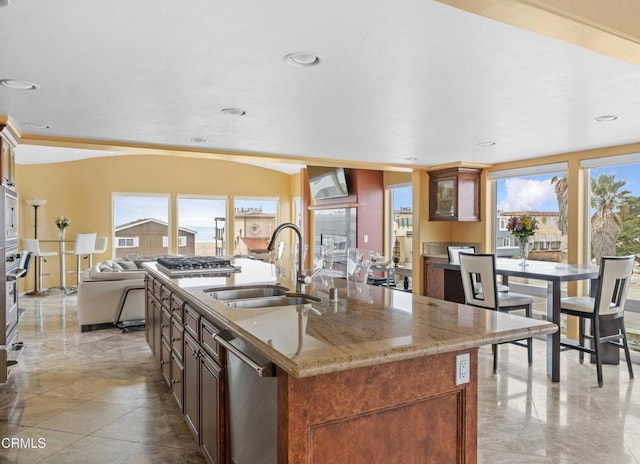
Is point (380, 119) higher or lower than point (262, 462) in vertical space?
higher

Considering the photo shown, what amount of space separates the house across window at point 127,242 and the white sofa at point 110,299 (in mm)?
4226

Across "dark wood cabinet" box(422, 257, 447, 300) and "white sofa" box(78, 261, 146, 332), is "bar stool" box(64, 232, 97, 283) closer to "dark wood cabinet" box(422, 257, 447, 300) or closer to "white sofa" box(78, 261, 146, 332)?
"white sofa" box(78, 261, 146, 332)

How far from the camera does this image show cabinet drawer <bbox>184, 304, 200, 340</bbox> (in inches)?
93.8

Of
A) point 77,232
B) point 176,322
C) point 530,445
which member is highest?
point 77,232

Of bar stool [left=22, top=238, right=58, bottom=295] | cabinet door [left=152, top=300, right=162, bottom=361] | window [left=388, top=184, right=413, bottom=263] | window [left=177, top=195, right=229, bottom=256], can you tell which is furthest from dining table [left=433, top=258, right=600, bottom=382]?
bar stool [left=22, top=238, right=58, bottom=295]

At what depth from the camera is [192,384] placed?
2.51m

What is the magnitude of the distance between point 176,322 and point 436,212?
15.4 ft

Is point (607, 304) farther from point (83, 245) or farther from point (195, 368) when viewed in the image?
point (83, 245)

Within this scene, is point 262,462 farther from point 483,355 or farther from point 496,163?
point 496,163

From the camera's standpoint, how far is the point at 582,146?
477 centimetres

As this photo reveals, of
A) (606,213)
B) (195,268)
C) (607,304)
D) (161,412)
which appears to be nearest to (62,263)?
(195,268)

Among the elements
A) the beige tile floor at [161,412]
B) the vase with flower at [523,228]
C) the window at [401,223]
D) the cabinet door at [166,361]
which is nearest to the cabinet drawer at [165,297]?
the cabinet door at [166,361]

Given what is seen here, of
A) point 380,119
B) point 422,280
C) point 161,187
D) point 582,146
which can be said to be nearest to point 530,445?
point 380,119

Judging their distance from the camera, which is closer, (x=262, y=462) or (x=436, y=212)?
(x=262, y=462)
